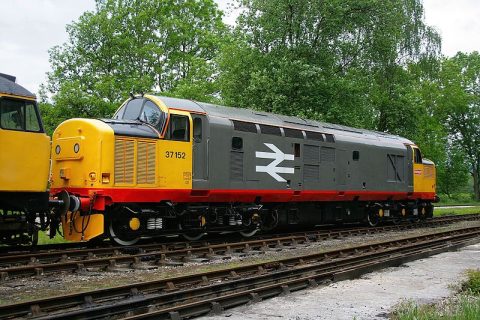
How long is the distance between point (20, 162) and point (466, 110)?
58297mm

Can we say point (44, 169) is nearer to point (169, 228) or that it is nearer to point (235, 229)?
point (169, 228)

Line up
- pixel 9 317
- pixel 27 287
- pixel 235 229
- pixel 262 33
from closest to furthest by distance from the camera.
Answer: pixel 9 317, pixel 27 287, pixel 235 229, pixel 262 33

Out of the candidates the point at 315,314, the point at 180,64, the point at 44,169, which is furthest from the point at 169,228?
the point at 180,64

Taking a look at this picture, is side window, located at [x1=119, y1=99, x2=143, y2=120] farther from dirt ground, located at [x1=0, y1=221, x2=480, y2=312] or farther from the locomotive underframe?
dirt ground, located at [x1=0, y1=221, x2=480, y2=312]

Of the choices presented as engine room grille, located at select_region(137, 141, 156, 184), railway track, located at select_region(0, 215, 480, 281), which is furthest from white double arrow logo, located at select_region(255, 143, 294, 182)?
engine room grille, located at select_region(137, 141, 156, 184)

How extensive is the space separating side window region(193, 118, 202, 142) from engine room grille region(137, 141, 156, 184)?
4.47 ft

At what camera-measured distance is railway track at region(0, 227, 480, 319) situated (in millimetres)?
6355

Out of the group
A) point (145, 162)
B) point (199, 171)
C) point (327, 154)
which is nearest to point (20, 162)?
point (145, 162)

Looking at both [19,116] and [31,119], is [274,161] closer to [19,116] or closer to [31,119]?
[31,119]

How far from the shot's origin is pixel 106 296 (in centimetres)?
721

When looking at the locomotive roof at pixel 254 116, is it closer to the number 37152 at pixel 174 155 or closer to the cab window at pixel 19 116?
the number 37152 at pixel 174 155

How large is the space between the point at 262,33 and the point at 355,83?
5375 mm

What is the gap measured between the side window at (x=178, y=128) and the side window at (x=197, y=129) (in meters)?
0.23

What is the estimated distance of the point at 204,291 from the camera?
304 inches
